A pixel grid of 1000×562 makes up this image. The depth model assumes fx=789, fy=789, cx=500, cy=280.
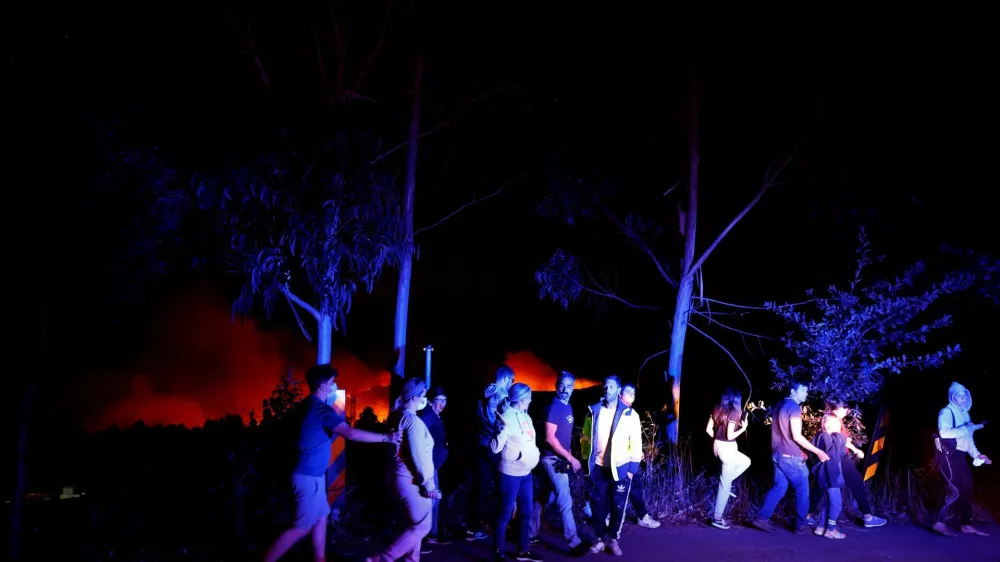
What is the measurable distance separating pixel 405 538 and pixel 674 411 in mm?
5790

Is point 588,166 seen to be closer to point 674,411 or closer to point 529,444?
point 674,411

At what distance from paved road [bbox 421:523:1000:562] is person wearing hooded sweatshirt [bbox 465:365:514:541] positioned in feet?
0.71

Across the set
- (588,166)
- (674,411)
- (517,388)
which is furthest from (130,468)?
(588,166)

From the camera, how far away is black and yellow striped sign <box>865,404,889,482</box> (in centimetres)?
935

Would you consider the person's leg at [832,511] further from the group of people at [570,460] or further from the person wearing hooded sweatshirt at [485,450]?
the person wearing hooded sweatshirt at [485,450]

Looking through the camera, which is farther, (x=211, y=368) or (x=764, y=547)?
(x=211, y=368)

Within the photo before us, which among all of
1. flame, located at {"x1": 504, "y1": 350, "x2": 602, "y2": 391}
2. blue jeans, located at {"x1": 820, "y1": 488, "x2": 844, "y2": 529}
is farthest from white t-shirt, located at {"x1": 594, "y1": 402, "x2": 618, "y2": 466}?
flame, located at {"x1": 504, "y1": 350, "x2": 602, "y2": 391}

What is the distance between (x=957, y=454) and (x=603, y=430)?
4.14 metres

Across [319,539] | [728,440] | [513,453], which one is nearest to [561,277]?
[728,440]

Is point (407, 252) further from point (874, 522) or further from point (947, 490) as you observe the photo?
point (947, 490)

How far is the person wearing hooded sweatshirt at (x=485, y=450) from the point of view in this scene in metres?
7.43

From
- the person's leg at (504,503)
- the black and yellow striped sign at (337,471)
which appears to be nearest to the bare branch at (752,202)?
the person's leg at (504,503)

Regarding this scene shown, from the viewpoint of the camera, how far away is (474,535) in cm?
798

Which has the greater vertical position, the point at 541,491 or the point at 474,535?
the point at 541,491
